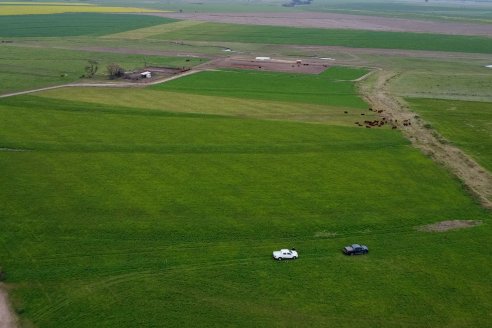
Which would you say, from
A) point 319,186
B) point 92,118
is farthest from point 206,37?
point 319,186

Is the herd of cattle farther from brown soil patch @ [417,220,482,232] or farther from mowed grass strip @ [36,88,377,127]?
brown soil patch @ [417,220,482,232]

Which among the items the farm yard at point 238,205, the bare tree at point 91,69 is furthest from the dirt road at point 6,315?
the bare tree at point 91,69

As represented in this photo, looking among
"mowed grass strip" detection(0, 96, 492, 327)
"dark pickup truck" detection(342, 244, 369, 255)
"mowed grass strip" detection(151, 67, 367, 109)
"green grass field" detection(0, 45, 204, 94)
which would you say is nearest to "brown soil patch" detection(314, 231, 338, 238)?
"mowed grass strip" detection(0, 96, 492, 327)

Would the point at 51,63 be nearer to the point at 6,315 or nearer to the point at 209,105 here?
the point at 209,105

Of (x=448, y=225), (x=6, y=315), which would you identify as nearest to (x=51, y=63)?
(x=6, y=315)

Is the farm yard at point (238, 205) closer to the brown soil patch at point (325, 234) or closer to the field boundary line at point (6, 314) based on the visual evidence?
the field boundary line at point (6, 314)

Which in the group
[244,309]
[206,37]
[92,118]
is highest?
[206,37]

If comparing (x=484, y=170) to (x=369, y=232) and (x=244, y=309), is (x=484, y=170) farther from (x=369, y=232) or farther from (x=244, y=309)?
(x=244, y=309)
